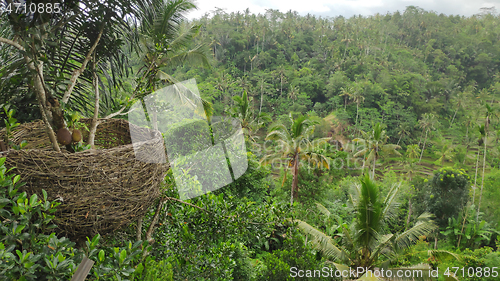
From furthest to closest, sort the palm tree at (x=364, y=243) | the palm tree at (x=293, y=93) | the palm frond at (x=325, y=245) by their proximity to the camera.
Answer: the palm tree at (x=293, y=93)
the palm frond at (x=325, y=245)
the palm tree at (x=364, y=243)

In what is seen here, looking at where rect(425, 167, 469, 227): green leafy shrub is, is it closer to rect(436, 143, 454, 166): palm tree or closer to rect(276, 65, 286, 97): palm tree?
rect(436, 143, 454, 166): palm tree

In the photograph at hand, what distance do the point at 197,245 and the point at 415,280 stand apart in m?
8.39

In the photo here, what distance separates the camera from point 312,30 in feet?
189

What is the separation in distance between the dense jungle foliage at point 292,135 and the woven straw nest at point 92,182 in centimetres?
8

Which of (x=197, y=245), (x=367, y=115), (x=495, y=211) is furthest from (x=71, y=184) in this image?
(x=367, y=115)

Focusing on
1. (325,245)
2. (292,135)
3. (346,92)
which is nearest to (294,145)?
(292,135)

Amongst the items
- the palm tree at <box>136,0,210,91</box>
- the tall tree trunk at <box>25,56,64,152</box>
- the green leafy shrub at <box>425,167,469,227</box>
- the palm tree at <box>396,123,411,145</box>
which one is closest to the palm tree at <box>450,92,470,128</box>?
the palm tree at <box>396,123,411,145</box>

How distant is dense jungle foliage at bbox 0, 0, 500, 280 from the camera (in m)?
1.81

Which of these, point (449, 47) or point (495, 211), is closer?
point (495, 211)

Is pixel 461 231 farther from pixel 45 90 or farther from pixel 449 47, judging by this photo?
pixel 449 47

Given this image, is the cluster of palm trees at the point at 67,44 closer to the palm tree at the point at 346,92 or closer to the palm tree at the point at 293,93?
the palm tree at the point at 293,93

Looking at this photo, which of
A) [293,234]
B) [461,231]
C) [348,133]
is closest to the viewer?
[293,234]

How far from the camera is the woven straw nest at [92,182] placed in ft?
4.64

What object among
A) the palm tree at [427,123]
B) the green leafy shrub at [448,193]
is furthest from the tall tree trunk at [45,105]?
the palm tree at [427,123]
